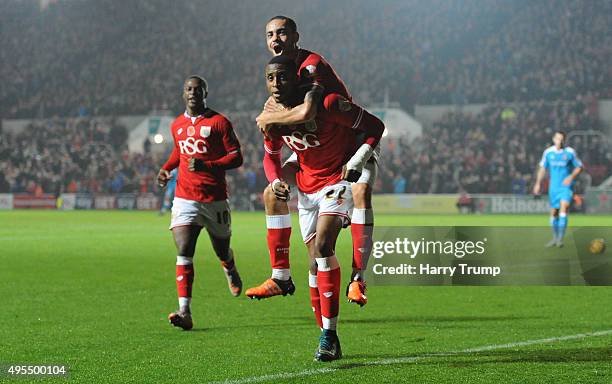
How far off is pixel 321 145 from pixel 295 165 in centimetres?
44

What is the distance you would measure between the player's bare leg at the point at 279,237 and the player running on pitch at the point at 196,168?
1559 millimetres

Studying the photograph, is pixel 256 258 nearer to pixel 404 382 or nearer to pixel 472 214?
pixel 404 382

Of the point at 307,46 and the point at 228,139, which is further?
the point at 307,46

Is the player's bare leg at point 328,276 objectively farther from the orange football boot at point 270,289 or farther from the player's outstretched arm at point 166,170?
the player's outstretched arm at point 166,170

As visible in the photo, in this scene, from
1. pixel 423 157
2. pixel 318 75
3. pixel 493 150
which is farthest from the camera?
pixel 423 157

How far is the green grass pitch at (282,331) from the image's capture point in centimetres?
625

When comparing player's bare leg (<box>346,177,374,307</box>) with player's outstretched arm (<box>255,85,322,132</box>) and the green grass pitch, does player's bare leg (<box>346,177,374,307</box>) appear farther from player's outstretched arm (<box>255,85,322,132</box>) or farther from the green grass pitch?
player's outstretched arm (<box>255,85,322,132</box>)

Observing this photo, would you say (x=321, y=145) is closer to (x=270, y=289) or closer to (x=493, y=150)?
(x=270, y=289)

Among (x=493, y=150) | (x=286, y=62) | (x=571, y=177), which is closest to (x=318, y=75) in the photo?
(x=286, y=62)

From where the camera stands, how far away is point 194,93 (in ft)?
28.8

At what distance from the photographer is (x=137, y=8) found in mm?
55219

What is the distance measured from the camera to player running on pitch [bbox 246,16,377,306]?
6512mm

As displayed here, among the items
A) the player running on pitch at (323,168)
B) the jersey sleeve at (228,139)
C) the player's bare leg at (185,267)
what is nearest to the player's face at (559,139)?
the jersey sleeve at (228,139)

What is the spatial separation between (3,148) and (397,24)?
21.1 m
